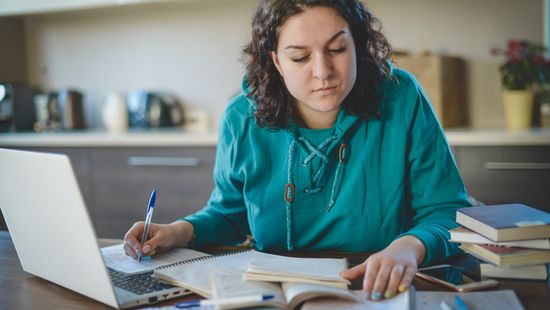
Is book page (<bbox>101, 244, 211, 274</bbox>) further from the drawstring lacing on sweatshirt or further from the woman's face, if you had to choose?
the woman's face

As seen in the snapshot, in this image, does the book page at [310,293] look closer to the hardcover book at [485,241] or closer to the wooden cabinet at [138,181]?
the hardcover book at [485,241]

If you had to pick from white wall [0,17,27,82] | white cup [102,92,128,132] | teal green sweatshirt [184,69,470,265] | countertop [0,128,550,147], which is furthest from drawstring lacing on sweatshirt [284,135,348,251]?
white wall [0,17,27,82]

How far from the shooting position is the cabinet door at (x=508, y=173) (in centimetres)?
238

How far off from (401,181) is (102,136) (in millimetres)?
2049

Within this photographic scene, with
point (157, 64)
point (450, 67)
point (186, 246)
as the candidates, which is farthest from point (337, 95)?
point (157, 64)

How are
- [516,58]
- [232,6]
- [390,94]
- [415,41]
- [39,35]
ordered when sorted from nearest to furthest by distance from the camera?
[390,94], [516,58], [415,41], [232,6], [39,35]

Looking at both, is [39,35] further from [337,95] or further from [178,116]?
[337,95]

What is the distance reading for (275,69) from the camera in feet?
4.93

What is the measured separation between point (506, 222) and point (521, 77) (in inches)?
71.5

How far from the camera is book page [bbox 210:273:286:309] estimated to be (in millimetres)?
900

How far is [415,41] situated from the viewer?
2.98 metres

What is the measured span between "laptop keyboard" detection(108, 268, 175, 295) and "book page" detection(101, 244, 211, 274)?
2 centimetres

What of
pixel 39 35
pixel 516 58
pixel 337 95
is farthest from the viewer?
pixel 39 35

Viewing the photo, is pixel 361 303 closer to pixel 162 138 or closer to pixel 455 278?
pixel 455 278
